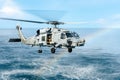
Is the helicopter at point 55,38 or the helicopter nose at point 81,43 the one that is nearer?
the helicopter nose at point 81,43

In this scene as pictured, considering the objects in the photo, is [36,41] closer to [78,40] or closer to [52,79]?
[78,40]

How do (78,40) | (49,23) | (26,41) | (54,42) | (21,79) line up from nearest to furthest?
(78,40), (54,42), (49,23), (26,41), (21,79)

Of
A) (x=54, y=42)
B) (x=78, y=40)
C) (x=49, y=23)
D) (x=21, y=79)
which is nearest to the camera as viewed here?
(x=78, y=40)

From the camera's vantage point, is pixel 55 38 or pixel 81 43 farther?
pixel 55 38

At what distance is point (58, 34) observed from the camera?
5412cm

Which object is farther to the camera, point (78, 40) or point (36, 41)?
point (36, 41)

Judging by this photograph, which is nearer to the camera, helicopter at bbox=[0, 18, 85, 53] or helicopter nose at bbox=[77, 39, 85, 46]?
helicopter nose at bbox=[77, 39, 85, 46]

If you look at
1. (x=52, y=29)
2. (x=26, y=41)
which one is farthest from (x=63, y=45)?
(x=26, y=41)

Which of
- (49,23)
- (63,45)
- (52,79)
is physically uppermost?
(49,23)

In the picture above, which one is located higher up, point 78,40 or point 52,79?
point 78,40

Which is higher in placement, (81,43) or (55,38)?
(55,38)

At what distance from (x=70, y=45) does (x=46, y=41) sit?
20.3 feet

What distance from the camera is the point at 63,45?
168 ft

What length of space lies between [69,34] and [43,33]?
5566 millimetres
